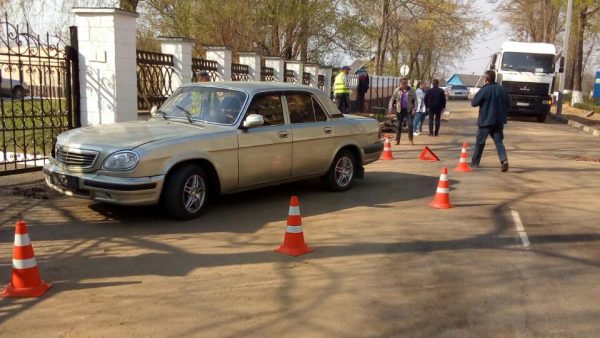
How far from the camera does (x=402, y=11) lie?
37.0 m

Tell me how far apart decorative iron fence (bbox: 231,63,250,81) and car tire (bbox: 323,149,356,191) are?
21.8 ft

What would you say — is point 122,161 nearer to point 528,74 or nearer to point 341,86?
point 341,86

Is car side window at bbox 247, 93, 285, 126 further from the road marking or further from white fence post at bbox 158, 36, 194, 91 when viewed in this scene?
white fence post at bbox 158, 36, 194, 91

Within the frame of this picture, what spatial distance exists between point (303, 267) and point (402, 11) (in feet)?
113

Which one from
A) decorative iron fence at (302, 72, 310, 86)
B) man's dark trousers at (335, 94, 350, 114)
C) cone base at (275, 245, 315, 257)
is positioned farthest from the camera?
decorative iron fence at (302, 72, 310, 86)

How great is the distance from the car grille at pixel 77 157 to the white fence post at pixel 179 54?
585cm

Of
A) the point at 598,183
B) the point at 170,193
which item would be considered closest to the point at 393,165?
the point at 598,183

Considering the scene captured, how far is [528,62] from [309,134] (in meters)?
20.3

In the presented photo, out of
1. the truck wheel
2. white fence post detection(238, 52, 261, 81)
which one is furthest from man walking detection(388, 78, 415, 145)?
the truck wheel

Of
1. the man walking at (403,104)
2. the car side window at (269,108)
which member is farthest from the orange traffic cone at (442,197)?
the man walking at (403,104)

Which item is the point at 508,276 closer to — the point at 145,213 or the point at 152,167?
the point at 152,167

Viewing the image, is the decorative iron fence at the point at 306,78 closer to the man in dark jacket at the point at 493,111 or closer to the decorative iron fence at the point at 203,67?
the decorative iron fence at the point at 203,67

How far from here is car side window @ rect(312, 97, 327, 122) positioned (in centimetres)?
838

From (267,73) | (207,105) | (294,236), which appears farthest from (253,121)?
(267,73)
